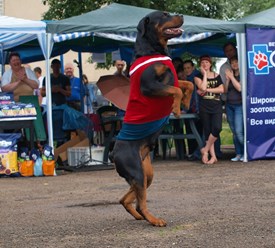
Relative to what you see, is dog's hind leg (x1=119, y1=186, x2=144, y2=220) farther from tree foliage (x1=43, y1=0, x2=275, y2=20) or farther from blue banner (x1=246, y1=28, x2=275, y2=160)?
tree foliage (x1=43, y1=0, x2=275, y2=20)

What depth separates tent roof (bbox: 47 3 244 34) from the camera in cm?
1252

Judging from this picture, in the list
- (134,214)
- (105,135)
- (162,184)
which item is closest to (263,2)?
(105,135)

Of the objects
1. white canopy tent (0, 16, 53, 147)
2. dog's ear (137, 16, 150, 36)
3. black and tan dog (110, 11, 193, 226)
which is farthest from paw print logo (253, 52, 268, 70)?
dog's ear (137, 16, 150, 36)

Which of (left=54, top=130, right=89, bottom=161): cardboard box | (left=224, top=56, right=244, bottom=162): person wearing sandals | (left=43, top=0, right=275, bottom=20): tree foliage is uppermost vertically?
(left=43, top=0, right=275, bottom=20): tree foliage

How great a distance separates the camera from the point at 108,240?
6504mm

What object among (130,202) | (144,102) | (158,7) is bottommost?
(130,202)

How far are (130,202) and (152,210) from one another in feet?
3.03

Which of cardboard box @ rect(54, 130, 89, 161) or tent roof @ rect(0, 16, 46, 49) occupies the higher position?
tent roof @ rect(0, 16, 46, 49)

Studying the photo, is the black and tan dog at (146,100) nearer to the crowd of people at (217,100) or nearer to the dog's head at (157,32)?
the dog's head at (157,32)

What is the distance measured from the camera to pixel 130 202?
7.29 meters

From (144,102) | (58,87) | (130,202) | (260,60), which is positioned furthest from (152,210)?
(58,87)

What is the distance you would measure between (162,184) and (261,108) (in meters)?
3.58

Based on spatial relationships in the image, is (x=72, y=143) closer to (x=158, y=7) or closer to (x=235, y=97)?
(x=235, y=97)

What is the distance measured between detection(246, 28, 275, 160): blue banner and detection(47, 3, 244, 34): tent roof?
44 centimetres
